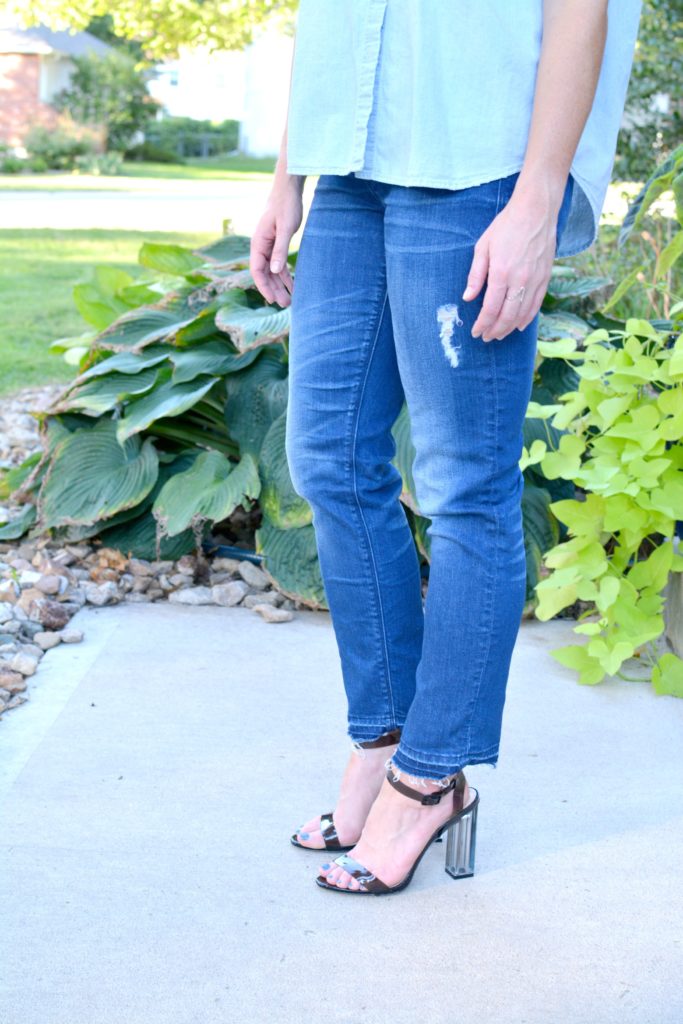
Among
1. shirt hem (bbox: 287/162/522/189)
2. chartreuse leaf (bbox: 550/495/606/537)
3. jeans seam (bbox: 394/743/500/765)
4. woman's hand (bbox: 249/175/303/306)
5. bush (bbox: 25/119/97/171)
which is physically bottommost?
bush (bbox: 25/119/97/171)

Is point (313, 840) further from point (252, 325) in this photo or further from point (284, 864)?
point (252, 325)

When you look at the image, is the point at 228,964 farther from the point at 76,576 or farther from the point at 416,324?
the point at 76,576

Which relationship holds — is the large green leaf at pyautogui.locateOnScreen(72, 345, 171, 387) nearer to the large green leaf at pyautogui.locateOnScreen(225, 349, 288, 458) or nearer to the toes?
the large green leaf at pyautogui.locateOnScreen(225, 349, 288, 458)

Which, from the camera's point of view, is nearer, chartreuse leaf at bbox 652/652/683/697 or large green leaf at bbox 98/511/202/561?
chartreuse leaf at bbox 652/652/683/697

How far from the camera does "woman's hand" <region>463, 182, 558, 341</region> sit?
5.29 feet

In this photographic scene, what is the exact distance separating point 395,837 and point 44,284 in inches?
297

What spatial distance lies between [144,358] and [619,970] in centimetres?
242

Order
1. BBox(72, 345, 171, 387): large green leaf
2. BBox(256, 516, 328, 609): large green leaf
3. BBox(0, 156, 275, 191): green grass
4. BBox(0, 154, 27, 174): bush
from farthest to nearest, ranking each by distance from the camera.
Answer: BBox(0, 154, 27, 174): bush, BBox(0, 156, 275, 191): green grass, BBox(72, 345, 171, 387): large green leaf, BBox(256, 516, 328, 609): large green leaf

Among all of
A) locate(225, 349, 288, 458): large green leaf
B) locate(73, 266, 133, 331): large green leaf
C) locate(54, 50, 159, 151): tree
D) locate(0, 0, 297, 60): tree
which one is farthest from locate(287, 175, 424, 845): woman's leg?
locate(54, 50, 159, 151): tree

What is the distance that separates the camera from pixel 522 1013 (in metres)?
1.65

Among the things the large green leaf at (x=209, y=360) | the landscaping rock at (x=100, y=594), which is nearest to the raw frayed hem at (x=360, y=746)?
the landscaping rock at (x=100, y=594)

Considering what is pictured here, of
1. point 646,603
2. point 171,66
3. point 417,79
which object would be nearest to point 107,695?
point 646,603

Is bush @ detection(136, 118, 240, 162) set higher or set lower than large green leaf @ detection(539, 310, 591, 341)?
lower

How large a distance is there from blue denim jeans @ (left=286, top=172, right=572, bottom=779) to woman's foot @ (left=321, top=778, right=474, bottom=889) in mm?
74
